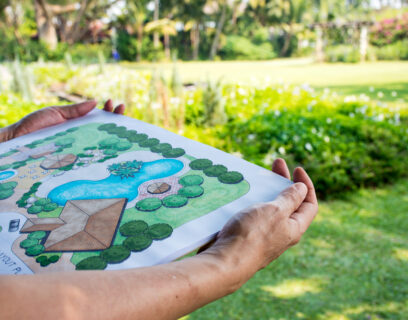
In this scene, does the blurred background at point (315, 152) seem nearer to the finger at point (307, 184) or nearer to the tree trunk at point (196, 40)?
the finger at point (307, 184)

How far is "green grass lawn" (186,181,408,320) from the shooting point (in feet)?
7.55

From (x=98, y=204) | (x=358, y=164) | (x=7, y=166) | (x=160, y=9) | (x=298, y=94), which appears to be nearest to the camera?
(x=98, y=204)

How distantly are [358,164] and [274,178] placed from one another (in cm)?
313

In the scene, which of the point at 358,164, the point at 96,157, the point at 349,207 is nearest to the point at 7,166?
the point at 96,157

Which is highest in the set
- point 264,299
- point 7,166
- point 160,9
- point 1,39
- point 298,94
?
point 160,9

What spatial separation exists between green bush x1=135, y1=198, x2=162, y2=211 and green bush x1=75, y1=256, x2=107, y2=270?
239 millimetres

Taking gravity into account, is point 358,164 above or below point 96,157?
below

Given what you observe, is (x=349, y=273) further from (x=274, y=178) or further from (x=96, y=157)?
(x=96, y=157)

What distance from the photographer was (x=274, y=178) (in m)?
1.15

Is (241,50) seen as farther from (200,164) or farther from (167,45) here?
(200,164)

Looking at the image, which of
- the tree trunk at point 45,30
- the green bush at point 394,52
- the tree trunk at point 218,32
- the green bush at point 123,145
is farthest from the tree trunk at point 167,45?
the green bush at point 123,145

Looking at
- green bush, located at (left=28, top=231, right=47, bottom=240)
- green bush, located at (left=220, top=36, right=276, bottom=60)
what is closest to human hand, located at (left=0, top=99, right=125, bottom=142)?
green bush, located at (left=28, top=231, right=47, bottom=240)

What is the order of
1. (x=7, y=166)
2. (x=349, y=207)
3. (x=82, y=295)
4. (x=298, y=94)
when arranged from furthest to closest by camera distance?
(x=298, y=94) → (x=349, y=207) → (x=7, y=166) → (x=82, y=295)

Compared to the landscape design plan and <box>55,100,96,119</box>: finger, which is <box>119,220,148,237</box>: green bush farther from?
<box>55,100,96,119</box>: finger
